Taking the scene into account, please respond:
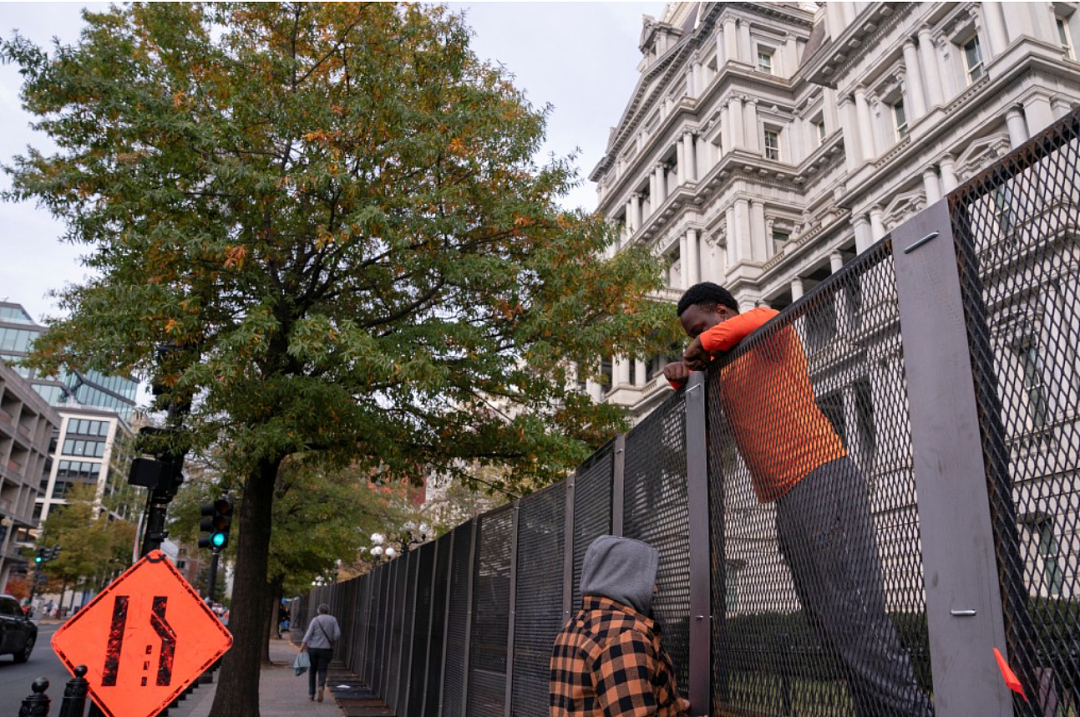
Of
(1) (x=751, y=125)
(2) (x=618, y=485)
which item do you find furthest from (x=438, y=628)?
(1) (x=751, y=125)

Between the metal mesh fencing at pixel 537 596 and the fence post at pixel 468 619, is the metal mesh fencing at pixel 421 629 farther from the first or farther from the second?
the metal mesh fencing at pixel 537 596

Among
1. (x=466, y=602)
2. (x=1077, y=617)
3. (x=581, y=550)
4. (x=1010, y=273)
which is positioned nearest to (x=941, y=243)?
(x=1010, y=273)

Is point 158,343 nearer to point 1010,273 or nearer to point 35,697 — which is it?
point 35,697

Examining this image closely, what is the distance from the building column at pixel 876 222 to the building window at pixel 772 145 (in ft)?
49.7

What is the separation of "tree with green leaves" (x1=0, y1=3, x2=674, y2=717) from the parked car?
14395mm

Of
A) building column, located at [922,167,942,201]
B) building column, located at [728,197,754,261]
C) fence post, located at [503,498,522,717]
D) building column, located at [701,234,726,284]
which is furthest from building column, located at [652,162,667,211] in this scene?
fence post, located at [503,498,522,717]

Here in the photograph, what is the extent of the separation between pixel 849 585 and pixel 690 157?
144 ft

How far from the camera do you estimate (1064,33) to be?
2416cm

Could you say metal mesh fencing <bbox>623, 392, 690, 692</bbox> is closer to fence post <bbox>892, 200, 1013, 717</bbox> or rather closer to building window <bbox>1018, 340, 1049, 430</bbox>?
fence post <bbox>892, 200, 1013, 717</bbox>

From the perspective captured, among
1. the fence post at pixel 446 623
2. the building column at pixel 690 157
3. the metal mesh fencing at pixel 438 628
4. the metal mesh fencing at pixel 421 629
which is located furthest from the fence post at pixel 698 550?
the building column at pixel 690 157

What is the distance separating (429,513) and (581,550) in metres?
40.7

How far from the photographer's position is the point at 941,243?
2059 mm

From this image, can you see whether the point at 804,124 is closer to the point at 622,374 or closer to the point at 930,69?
the point at 930,69

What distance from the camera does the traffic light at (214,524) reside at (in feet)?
44.5
